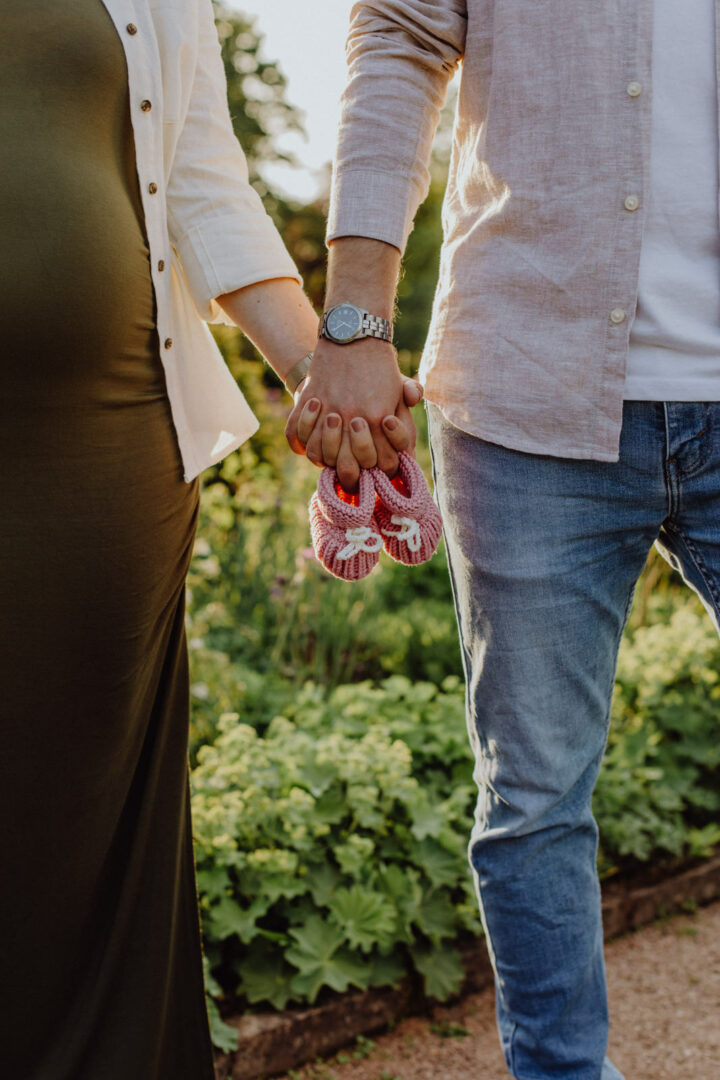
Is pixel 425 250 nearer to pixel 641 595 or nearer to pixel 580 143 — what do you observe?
pixel 641 595

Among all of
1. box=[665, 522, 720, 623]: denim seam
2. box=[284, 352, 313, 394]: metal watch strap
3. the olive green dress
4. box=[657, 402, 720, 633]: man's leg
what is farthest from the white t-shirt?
the olive green dress

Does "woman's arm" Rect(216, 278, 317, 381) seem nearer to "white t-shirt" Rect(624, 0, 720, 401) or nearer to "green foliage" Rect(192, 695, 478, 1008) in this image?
"white t-shirt" Rect(624, 0, 720, 401)

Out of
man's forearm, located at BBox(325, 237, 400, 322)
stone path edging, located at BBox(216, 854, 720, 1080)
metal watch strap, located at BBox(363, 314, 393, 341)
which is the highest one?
man's forearm, located at BBox(325, 237, 400, 322)

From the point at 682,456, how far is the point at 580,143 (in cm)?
46

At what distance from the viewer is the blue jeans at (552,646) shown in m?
1.45

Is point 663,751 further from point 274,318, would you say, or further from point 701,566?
point 274,318

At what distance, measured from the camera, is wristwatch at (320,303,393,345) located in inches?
57.1

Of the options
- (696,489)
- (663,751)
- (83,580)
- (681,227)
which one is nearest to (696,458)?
(696,489)

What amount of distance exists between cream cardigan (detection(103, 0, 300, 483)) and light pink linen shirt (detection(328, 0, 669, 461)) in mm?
165

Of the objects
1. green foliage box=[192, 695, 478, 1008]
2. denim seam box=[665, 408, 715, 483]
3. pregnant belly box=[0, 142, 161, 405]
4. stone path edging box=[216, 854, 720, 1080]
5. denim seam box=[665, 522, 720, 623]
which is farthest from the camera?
green foliage box=[192, 695, 478, 1008]

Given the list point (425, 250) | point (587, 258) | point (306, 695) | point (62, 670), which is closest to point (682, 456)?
point (587, 258)

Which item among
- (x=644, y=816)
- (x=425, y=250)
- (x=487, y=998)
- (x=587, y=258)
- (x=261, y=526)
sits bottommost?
(x=487, y=998)

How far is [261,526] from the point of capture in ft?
15.4

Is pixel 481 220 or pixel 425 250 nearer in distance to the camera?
pixel 481 220
